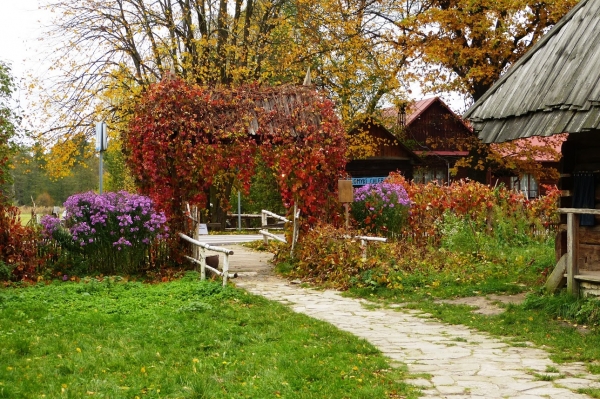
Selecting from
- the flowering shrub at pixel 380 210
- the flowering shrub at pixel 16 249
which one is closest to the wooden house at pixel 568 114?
the flowering shrub at pixel 380 210

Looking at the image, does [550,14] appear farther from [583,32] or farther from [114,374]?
[114,374]

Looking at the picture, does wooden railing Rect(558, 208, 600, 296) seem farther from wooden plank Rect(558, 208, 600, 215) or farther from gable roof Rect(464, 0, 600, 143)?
gable roof Rect(464, 0, 600, 143)

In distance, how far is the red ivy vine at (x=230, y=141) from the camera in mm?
13312

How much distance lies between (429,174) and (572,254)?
32.0m

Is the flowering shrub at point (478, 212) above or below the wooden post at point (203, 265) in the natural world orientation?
above

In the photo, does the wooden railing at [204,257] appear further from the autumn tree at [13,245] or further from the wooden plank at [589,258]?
A: the wooden plank at [589,258]

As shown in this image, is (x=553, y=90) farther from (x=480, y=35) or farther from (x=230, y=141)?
(x=480, y=35)

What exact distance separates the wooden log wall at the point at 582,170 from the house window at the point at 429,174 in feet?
96.5

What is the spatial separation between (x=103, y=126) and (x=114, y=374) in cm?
738

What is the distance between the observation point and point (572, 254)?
970 cm

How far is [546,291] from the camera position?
10.2m

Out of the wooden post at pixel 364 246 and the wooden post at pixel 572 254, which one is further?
the wooden post at pixel 364 246

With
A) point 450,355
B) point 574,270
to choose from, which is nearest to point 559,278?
point 574,270

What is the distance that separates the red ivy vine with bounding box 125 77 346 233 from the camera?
524 inches
